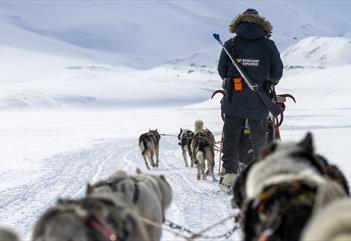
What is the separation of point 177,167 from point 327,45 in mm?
99973

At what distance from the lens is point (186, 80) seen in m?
68.6

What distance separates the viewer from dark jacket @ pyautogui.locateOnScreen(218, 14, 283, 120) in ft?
16.8

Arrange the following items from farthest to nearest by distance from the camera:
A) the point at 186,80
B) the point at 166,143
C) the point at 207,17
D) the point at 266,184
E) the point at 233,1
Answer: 1. the point at 233,1
2. the point at 207,17
3. the point at 186,80
4. the point at 166,143
5. the point at 266,184

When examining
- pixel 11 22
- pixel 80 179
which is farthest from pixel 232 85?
pixel 11 22

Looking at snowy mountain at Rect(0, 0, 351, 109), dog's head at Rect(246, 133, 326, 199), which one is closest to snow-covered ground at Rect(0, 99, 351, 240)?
dog's head at Rect(246, 133, 326, 199)

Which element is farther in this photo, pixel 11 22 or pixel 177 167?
pixel 11 22

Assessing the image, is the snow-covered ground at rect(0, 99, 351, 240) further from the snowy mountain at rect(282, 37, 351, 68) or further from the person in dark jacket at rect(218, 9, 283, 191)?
the snowy mountain at rect(282, 37, 351, 68)

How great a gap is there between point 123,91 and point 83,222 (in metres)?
53.6

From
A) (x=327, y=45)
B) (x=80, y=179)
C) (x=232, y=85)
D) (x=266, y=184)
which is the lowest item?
(x=80, y=179)

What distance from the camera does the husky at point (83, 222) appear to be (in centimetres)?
197

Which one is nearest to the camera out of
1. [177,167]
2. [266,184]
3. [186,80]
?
[266,184]

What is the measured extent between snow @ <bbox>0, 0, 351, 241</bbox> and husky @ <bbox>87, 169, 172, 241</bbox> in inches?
53.9

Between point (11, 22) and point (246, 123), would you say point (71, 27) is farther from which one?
point (246, 123)

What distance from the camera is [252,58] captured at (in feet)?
17.1
